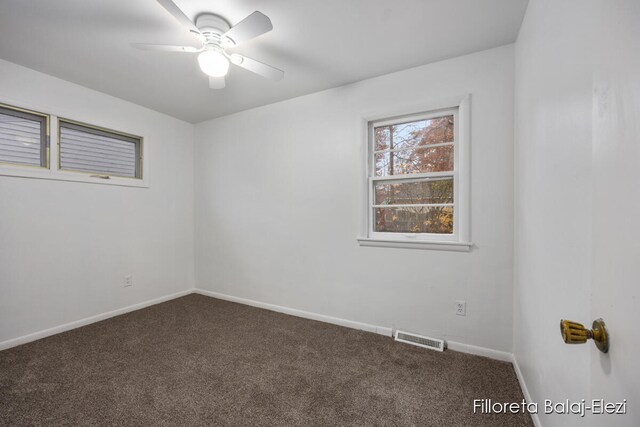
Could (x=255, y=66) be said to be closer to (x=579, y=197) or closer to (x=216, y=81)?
(x=216, y=81)

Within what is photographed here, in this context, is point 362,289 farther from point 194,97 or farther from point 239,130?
point 194,97

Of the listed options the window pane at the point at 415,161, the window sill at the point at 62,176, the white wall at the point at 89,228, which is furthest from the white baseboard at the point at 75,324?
the window pane at the point at 415,161

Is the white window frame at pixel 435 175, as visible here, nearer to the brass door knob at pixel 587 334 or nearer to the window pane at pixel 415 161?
the window pane at pixel 415 161

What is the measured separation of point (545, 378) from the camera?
50.8 inches

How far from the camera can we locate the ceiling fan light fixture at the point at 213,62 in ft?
6.22

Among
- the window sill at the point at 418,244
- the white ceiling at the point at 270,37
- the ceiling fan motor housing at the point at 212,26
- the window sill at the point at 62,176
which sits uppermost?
the white ceiling at the point at 270,37

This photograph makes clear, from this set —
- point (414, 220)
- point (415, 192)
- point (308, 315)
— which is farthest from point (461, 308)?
point (308, 315)

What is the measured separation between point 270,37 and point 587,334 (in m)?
2.35

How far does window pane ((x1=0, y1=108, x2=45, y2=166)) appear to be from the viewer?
238 centimetres

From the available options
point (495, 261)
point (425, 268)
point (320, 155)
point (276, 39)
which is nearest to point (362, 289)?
point (425, 268)

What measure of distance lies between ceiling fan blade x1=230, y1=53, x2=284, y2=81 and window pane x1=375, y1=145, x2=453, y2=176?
1.22m

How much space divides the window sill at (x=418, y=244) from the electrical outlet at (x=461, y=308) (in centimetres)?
44

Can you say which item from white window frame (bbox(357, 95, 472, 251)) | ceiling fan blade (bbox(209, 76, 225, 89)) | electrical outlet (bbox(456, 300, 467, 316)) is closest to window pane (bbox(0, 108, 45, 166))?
ceiling fan blade (bbox(209, 76, 225, 89))

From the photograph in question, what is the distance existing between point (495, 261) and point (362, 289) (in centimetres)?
118
